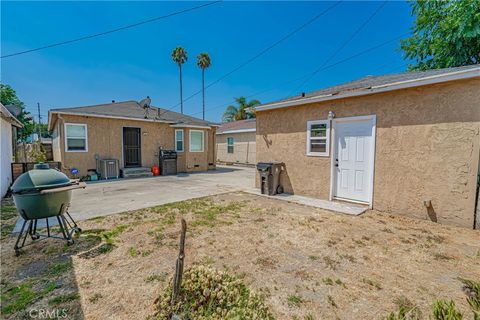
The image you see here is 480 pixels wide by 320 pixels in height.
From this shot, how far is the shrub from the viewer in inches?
68.7

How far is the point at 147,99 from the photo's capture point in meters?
11.9

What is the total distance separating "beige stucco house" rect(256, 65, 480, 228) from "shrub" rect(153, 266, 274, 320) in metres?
4.52

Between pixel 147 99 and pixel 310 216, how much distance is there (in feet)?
36.4

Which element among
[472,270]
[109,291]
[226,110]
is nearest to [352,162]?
[472,270]

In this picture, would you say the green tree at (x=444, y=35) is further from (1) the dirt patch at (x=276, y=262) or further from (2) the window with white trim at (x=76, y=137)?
(2) the window with white trim at (x=76, y=137)

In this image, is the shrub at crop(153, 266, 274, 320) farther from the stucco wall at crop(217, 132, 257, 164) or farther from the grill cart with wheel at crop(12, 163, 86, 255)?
the stucco wall at crop(217, 132, 257, 164)

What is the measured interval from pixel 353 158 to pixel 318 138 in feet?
3.61

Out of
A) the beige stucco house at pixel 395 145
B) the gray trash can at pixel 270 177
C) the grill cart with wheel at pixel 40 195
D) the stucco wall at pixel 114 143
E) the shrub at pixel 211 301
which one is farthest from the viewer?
the stucco wall at pixel 114 143

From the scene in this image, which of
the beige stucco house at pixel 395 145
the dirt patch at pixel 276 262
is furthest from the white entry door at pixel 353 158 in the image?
the dirt patch at pixel 276 262

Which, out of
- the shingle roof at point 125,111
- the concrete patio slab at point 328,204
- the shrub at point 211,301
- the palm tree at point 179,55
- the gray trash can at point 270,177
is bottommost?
the concrete patio slab at point 328,204

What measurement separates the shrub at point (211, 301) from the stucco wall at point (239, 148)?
1390cm

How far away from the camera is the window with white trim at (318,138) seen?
593cm

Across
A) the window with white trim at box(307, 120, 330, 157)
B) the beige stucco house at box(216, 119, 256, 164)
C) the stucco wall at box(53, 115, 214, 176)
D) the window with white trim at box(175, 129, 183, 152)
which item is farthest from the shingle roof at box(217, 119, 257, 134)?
the window with white trim at box(307, 120, 330, 157)

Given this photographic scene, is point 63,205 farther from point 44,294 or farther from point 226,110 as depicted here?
point 226,110
